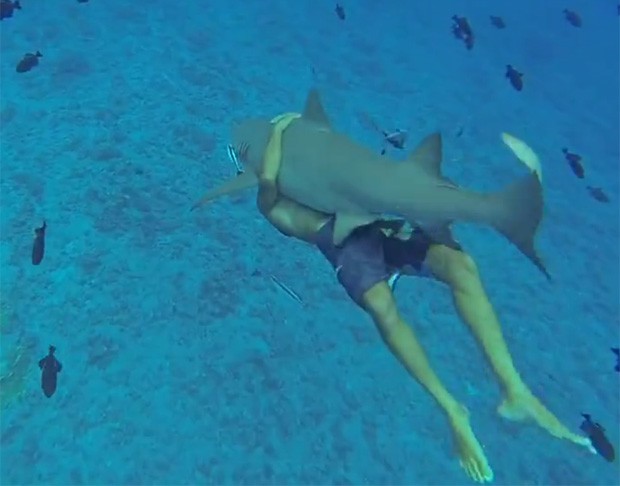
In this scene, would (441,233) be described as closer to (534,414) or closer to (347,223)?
(347,223)

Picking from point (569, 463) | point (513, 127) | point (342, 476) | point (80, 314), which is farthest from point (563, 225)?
point (80, 314)

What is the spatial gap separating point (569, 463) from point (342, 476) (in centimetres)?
226

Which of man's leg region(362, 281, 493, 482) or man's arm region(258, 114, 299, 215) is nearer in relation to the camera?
man's leg region(362, 281, 493, 482)

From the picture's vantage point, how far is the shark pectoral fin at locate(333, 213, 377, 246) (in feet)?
11.7

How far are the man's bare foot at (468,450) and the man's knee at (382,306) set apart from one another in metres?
0.57

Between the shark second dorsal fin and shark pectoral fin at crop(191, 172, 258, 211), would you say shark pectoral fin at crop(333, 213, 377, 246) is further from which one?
shark pectoral fin at crop(191, 172, 258, 211)

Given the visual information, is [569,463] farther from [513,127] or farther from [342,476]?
[513,127]

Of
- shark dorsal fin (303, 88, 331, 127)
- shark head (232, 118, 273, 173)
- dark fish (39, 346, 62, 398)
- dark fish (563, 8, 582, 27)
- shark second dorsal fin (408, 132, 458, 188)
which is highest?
shark second dorsal fin (408, 132, 458, 188)

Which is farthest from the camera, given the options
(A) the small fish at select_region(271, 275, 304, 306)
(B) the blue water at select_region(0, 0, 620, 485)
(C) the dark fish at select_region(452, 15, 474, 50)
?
(C) the dark fish at select_region(452, 15, 474, 50)

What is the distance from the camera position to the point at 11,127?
8469 millimetres

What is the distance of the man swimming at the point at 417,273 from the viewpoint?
364cm

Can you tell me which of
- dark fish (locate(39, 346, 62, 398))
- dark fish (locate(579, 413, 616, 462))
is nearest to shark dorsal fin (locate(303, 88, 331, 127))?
dark fish (locate(39, 346, 62, 398))

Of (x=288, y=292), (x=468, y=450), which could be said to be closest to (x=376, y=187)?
(x=468, y=450)

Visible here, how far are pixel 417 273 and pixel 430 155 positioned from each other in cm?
81
